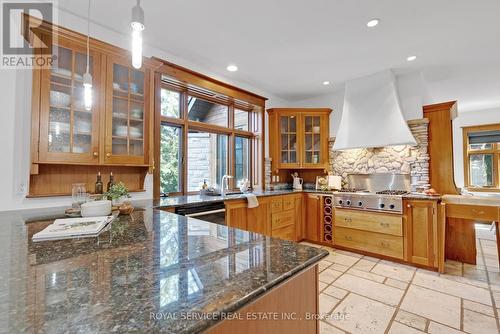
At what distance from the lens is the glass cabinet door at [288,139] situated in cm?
429

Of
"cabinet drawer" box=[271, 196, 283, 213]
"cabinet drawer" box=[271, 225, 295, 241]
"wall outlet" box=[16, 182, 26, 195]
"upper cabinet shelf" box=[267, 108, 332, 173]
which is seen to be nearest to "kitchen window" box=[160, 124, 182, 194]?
"wall outlet" box=[16, 182, 26, 195]

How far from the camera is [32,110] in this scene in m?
1.80

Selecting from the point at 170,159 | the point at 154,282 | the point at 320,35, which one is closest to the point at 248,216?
the point at 170,159

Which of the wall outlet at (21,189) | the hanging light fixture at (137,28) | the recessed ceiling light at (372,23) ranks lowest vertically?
the wall outlet at (21,189)

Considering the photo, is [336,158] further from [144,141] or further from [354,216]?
[144,141]

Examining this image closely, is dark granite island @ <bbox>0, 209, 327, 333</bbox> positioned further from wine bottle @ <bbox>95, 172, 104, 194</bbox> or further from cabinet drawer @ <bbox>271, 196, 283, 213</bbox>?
cabinet drawer @ <bbox>271, 196, 283, 213</bbox>

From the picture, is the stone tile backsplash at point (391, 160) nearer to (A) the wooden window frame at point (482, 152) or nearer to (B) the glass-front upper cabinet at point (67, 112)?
(B) the glass-front upper cabinet at point (67, 112)

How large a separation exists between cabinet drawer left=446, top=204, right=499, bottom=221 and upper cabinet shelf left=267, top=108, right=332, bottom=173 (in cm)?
184

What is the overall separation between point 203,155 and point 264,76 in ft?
5.28

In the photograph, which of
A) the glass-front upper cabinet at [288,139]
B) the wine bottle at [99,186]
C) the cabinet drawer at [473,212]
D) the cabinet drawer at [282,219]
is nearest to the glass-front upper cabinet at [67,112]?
the wine bottle at [99,186]

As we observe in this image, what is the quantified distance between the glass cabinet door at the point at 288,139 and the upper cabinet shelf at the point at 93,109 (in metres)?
2.49

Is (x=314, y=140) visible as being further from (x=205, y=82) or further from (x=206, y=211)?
(x=206, y=211)

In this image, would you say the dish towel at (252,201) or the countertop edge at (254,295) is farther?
the dish towel at (252,201)

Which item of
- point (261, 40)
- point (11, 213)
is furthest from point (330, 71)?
Result: point (11, 213)
